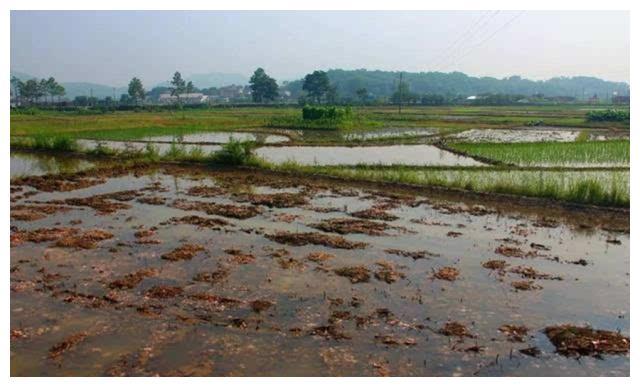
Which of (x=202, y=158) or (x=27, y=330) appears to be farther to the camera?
(x=202, y=158)

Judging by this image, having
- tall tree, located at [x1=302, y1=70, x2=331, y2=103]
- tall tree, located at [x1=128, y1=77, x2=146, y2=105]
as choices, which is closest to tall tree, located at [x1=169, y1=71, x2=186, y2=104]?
tall tree, located at [x1=128, y1=77, x2=146, y2=105]

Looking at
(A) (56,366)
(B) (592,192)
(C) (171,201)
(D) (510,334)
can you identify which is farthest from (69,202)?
(B) (592,192)

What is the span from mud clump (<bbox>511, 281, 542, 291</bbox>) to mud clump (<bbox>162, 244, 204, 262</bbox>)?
6673 millimetres

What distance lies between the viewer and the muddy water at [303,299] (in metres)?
6.99

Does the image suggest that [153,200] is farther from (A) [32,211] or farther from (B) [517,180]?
(B) [517,180]

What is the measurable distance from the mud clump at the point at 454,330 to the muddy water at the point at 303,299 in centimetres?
13

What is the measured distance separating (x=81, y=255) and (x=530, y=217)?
11.9 metres

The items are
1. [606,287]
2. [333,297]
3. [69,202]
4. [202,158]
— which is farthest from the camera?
[202,158]

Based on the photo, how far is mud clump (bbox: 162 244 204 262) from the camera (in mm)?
10867

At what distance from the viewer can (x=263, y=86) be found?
97.9m

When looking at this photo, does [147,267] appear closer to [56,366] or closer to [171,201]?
[56,366]

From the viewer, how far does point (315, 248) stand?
11.9 metres

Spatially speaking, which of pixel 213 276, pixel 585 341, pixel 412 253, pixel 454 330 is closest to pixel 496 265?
pixel 412 253

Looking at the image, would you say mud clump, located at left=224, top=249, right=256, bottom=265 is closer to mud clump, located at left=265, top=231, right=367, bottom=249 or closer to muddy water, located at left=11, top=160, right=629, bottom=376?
muddy water, located at left=11, top=160, right=629, bottom=376
